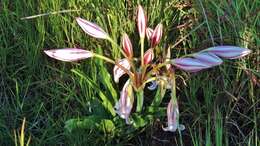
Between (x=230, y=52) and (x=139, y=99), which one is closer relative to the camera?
(x=230, y=52)

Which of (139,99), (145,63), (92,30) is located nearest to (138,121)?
(139,99)

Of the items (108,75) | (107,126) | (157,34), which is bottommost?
(107,126)

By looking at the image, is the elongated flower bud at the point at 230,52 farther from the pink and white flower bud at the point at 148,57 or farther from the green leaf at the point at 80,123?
the green leaf at the point at 80,123

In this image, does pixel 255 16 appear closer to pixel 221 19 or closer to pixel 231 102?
pixel 221 19

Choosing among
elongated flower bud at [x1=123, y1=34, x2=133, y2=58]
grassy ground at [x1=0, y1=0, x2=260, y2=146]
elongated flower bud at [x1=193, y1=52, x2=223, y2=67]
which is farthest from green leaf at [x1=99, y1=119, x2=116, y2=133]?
elongated flower bud at [x1=193, y1=52, x2=223, y2=67]

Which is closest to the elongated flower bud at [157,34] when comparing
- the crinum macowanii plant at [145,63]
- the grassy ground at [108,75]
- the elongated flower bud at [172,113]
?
the crinum macowanii plant at [145,63]

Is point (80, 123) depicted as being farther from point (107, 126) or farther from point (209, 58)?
point (209, 58)

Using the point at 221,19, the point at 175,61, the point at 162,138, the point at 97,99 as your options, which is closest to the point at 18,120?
the point at 97,99

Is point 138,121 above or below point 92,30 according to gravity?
below
